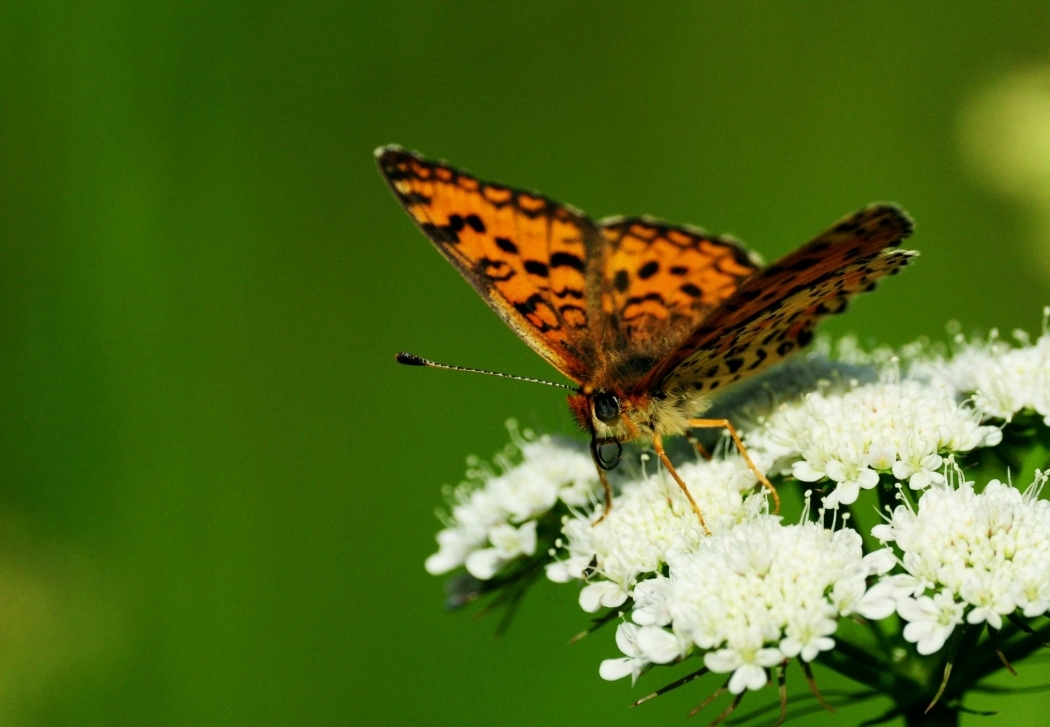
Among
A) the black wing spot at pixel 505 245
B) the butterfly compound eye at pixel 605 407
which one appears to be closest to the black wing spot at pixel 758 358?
the butterfly compound eye at pixel 605 407

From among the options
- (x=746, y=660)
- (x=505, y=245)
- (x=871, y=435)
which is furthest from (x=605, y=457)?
(x=746, y=660)

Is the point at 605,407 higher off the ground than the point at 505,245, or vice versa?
the point at 505,245

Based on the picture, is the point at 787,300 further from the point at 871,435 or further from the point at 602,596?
the point at 602,596

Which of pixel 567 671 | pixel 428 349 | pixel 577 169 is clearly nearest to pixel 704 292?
pixel 567 671

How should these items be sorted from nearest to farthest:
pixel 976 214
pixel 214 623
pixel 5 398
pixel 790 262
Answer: pixel 790 262 < pixel 214 623 < pixel 5 398 < pixel 976 214

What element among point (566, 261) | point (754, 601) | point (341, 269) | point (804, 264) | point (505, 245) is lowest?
point (754, 601)

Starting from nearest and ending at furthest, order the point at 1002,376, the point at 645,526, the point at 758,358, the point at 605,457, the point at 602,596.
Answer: the point at 602,596 < the point at 645,526 < the point at 1002,376 < the point at 758,358 < the point at 605,457

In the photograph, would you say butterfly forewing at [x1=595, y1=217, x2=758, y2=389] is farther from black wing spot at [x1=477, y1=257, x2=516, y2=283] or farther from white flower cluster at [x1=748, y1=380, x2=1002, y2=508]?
white flower cluster at [x1=748, y1=380, x2=1002, y2=508]

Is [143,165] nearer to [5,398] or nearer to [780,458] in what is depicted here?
[5,398]

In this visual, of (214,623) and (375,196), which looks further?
(375,196)
